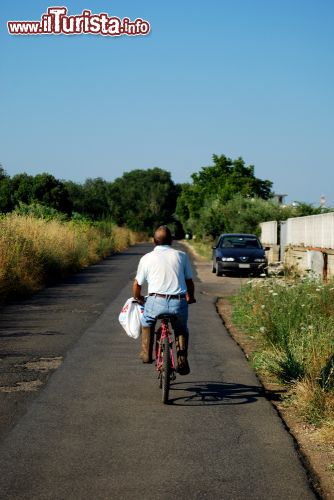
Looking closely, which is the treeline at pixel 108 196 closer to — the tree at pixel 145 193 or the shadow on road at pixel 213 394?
the tree at pixel 145 193

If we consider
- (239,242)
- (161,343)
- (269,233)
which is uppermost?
(269,233)

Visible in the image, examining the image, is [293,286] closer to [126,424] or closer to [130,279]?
[126,424]

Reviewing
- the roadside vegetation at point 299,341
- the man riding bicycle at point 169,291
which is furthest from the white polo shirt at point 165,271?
the roadside vegetation at point 299,341

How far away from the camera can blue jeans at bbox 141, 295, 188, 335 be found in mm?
7922

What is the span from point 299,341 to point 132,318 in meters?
2.56

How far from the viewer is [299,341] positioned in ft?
32.9

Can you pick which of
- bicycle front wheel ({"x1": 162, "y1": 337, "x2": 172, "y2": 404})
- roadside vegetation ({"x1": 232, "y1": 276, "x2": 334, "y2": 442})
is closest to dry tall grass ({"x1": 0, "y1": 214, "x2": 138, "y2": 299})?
roadside vegetation ({"x1": 232, "y1": 276, "x2": 334, "y2": 442})

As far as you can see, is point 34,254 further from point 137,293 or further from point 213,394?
point 213,394

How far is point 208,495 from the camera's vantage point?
5.02 meters

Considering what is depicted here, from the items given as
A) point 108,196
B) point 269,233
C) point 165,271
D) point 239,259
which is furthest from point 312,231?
point 108,196

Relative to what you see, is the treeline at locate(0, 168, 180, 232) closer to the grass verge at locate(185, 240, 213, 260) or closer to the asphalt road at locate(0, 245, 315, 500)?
the grass verge at locate(185, 240, 213, 260)

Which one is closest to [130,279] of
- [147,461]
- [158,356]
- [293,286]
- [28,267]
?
[28,267]

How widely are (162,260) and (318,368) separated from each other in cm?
195

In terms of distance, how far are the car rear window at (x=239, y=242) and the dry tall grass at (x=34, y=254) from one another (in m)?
5.86
